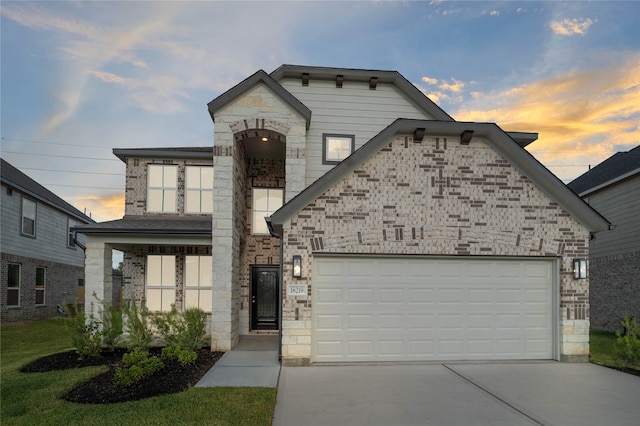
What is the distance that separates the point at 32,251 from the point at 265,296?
44.8ft

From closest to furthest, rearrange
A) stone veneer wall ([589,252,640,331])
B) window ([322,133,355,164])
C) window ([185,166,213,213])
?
window ([322,133,355,164])
window ([185,166,213,213])
stone veneer wall ([589,252,640,331])

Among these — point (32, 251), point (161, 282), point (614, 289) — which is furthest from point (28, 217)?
point (614, 289)

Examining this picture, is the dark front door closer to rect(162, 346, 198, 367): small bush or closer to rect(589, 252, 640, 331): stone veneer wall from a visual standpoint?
rect(162, 346, 198, 367): small bush

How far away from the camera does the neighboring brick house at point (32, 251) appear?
60.3 feet

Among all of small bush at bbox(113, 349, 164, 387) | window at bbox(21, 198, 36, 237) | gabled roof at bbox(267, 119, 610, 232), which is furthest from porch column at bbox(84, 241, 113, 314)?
window at bbox(21, 198, 36, 237)

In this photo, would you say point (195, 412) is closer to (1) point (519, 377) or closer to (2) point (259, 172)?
(1) point (519, 377)

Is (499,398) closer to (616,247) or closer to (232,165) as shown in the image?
(232,165)

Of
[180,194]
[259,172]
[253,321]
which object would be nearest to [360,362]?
[253,321]

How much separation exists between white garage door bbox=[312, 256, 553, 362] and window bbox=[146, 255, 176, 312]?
6.40 m

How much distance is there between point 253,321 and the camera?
46.5 feet

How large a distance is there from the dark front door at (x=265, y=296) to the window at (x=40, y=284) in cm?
1362

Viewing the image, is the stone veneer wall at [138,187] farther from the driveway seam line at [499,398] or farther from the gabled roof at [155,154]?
the driveway seam line at [499,398]

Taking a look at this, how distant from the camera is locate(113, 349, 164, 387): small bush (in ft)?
23.9

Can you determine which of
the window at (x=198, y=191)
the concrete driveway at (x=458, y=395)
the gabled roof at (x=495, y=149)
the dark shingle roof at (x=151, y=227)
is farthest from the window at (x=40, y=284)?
the concrete driveway at (x=458, y=395)
